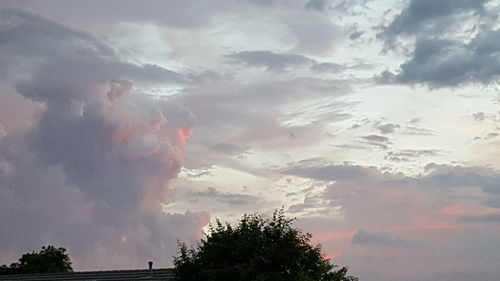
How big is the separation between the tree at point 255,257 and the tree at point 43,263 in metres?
84.4

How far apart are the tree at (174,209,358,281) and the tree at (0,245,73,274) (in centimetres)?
8445

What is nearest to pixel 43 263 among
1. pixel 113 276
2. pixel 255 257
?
pixel 113 276

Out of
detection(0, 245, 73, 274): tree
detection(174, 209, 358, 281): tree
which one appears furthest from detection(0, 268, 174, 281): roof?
detection(0, 245, 73, 274): tree

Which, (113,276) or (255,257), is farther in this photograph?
(113,276)

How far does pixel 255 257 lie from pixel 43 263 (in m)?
93.6

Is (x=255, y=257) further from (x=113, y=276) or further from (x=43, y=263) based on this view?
(x=43, y=263)

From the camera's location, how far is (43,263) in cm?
14000

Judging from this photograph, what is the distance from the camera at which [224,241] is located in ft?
199

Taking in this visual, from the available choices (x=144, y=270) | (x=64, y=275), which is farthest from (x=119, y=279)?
(x=64, y=275)

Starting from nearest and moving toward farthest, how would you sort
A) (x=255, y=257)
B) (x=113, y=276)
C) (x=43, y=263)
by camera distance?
(x=255, y=257) → (x=113, y=276) → (x=43, y=263)

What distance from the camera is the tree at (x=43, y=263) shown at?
138250 mm

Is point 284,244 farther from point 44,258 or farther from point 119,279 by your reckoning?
point 44,258

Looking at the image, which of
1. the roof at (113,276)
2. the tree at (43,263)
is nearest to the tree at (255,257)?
the roof at (113,276)

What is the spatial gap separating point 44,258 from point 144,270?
67709 millimetres
